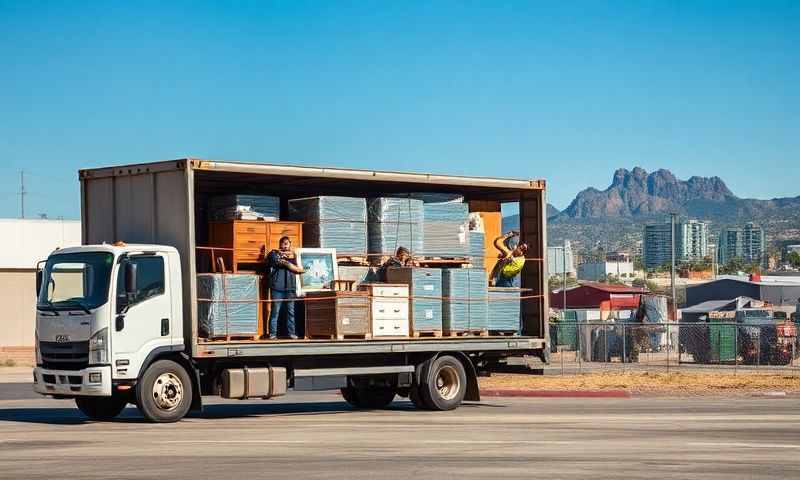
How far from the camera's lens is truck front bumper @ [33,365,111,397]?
→ 18.0 m

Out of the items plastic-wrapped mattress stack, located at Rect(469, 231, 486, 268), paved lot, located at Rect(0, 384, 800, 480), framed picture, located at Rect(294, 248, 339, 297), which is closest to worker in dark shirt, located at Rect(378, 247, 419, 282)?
framed picture, located at Rect(294, 248, 339, 297)

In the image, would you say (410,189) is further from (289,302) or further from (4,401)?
(4,401)

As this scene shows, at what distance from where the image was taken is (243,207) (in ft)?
65.4

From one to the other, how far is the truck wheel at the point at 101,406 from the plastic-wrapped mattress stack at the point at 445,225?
5.64m

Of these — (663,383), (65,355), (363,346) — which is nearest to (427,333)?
(363,346)

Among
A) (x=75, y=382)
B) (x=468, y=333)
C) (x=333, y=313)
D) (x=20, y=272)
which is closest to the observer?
(x=75, y=382)

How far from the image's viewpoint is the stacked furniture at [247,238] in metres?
19.5

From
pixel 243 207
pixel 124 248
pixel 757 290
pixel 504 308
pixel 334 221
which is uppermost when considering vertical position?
pixel 243 207

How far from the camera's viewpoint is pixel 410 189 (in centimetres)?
2181

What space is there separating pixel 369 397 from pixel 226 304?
4775 mm

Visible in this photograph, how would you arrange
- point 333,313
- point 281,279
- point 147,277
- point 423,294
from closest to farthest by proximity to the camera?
1. point 147,277
2. point 281,279
3. point 333,313
4. point 423,294

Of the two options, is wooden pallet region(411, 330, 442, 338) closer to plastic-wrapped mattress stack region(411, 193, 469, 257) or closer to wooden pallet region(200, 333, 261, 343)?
plastic-wrapped mattress stack region(411, 193, 469, 257)

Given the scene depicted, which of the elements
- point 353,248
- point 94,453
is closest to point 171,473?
point 94,453

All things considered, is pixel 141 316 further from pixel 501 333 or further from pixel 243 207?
pixel 501 333
